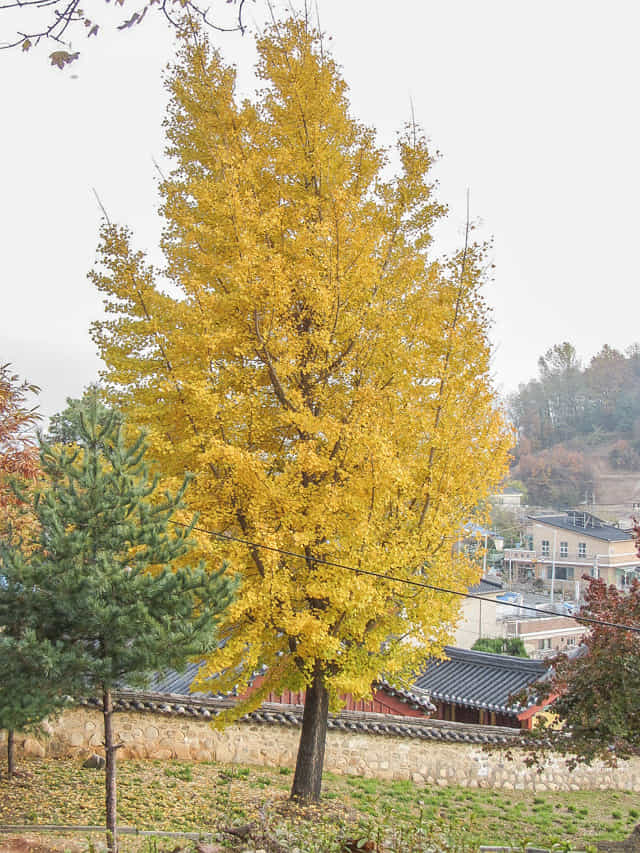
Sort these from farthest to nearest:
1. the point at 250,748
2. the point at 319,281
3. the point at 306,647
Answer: the point at 250,748, the point at 319,281, the point at 306,647

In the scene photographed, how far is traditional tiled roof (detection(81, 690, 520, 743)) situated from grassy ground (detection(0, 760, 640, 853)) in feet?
2.62

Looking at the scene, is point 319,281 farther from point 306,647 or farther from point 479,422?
point 306,647

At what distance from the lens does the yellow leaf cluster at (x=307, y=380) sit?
8.05m

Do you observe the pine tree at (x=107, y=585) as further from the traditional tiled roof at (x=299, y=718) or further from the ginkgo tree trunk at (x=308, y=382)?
the traditional tiled roof at (x=299, y=718)

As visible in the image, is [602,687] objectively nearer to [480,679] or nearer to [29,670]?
[29,670]

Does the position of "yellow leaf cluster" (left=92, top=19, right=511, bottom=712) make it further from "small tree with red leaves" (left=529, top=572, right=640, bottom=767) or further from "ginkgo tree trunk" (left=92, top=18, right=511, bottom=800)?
"small tree with red leaves" (left=529, top=572, right=640, bottom=767)

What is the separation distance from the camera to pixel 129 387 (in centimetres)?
900

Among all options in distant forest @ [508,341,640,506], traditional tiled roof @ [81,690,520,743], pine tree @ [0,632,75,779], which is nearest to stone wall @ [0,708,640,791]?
traditional tiled roof @ [81,690,520,743]

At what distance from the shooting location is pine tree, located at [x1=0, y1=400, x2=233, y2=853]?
20.4 ft

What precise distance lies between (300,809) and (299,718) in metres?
3.82

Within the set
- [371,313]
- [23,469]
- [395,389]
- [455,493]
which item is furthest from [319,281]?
[23,469]

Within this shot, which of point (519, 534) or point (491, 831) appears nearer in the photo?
point (491, 831)

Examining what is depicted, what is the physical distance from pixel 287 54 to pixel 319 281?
3.70m

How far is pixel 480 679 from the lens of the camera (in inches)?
714
